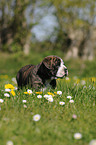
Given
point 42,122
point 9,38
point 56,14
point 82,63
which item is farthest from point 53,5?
point 42,122

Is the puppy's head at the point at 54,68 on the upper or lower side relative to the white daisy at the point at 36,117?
upper

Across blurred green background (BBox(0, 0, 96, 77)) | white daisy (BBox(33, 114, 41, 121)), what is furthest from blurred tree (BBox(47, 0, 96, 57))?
white daisy (BBox(33, 114, 41, 121))

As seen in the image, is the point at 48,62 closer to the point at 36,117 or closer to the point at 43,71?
the point at 43,71

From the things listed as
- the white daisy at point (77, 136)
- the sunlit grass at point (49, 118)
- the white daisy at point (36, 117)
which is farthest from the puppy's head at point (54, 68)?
the white daisy at point (77, 136)

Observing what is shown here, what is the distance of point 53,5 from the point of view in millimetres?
15008

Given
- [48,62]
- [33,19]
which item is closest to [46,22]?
[33,19]

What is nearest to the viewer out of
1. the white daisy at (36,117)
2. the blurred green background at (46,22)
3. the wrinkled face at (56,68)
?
the white daisy at (36,117)

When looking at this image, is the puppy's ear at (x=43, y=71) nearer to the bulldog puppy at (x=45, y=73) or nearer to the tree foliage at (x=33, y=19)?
the bulldog puppy at (x=45, y=73)

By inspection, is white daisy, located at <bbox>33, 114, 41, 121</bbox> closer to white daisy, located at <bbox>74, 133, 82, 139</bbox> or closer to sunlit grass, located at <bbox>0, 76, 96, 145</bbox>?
sunlit grass, located at <bbox>0, 76, 96, 145</bbox>

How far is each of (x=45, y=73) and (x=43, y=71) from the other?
0.05 meters

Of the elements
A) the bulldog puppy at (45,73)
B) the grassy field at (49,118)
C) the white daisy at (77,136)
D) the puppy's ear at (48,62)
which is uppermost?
the puppy's ear at (48,62)

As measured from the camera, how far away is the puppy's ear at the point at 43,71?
331cm

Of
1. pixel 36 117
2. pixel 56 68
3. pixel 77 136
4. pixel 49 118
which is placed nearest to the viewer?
pixel 77 136

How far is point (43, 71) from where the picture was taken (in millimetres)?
3357
